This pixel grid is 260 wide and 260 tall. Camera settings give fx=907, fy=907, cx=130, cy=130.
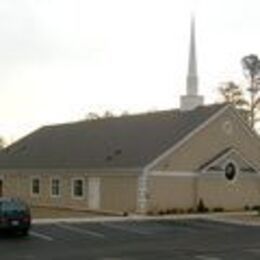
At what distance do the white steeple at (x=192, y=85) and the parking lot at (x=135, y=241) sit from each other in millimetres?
15394

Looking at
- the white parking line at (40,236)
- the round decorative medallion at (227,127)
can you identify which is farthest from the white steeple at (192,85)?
the white parking line at (40,236)

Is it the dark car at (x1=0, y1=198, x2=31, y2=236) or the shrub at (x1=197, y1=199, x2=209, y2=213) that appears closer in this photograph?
the dark car at (x1=0, y1=198, x2=31, y2=236)

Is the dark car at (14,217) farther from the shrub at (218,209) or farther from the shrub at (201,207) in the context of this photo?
the shrub at (218,209)

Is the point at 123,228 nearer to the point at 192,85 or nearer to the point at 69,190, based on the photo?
the point at 69,190

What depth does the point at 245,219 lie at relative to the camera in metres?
43.7

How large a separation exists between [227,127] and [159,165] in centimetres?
600

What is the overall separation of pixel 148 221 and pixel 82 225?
4806 millimetres

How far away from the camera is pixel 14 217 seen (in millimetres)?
32906

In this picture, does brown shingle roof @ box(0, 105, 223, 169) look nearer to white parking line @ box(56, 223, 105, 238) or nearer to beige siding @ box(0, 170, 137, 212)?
beige siding @ box(0, 170, 137, 212)

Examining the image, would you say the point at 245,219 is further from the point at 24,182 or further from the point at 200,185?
the point at 24,182

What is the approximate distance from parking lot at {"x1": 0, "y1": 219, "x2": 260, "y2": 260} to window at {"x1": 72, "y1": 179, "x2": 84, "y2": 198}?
37.2 ft

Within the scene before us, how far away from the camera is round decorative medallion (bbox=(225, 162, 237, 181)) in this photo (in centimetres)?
5066

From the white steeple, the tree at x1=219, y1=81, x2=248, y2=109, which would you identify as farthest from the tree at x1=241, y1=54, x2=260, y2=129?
the white steeple

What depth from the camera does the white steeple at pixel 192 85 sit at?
54.8 m
